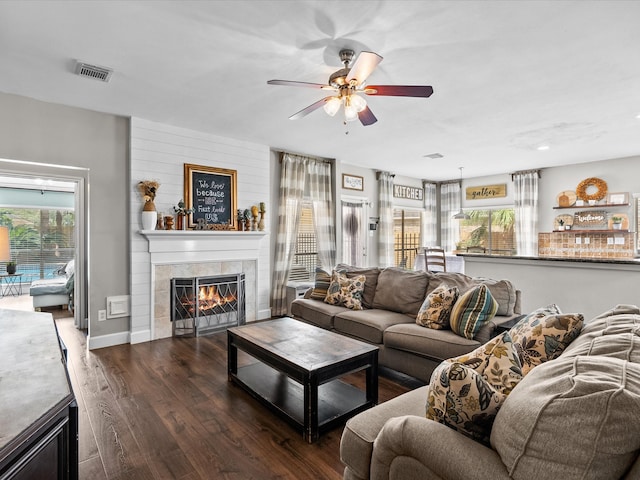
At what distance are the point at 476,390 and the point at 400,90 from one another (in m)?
2.10

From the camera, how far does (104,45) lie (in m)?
2.58

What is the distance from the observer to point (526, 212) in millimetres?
7234

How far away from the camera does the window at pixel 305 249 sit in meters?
5.97

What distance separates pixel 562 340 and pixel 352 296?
2471 mm

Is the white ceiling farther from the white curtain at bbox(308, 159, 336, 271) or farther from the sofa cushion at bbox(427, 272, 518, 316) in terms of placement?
the sofa cushion at bbox(427, 272, 518, 316)

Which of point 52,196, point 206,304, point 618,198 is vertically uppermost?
point 52,196

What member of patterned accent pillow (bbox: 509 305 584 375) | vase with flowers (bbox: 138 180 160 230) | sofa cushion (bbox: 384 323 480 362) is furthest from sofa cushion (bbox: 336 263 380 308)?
vase with flowers (bbox: 138 180 160 230)

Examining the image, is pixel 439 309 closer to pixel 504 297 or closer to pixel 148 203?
pixel 504 297

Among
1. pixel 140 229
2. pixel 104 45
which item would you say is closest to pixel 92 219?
pixel 140 229

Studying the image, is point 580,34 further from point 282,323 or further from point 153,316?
point 153,316

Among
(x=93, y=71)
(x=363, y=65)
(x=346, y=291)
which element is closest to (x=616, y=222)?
(x=346, y=291)

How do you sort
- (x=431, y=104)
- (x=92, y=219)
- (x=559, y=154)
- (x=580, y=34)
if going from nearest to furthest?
(x=580, y=34) → (x=431, y=104) → (x=92, y=219) → (x=559, y=154)

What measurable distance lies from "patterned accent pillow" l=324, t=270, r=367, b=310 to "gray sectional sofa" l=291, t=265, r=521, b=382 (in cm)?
7

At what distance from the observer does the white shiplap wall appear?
4.21 metres
